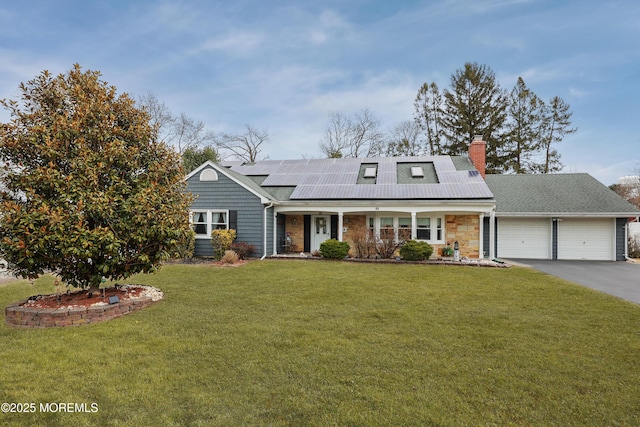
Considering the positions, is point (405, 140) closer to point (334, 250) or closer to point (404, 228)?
point (404, 228)

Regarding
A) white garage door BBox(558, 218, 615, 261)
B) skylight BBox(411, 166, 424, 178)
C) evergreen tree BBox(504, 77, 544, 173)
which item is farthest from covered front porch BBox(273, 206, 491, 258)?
evergreen tree BBox(504, 77, 544, 173)

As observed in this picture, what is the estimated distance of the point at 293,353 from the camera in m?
4.04

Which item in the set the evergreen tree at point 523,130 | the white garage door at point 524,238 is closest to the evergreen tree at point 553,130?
the evergreen tree at point 523,130

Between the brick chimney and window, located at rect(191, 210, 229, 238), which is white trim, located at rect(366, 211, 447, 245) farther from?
window, located at rect(191, 210, 229, 238)

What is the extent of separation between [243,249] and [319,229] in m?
4.11

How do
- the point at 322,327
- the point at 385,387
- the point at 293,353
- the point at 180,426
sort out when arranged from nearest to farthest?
1. the point at 180,426
2. the point at 385,387
3. the point at 293,353
4. the point at 322,327

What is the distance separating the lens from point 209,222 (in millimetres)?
14141

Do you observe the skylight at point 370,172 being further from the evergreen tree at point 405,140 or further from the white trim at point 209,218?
the evergreen tree at point 405,140

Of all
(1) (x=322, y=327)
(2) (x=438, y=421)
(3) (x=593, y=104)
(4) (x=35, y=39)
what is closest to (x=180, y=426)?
(2) (x=438, y=421)

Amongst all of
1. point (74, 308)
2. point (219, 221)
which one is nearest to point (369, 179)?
point (219, 221)

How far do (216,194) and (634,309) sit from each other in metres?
13.3

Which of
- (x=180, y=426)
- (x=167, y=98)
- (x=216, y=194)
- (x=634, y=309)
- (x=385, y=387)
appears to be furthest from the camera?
(x=167, y=98)

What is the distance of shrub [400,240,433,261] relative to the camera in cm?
1255

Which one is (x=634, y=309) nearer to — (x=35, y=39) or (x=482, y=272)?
(x=482, y=272)
